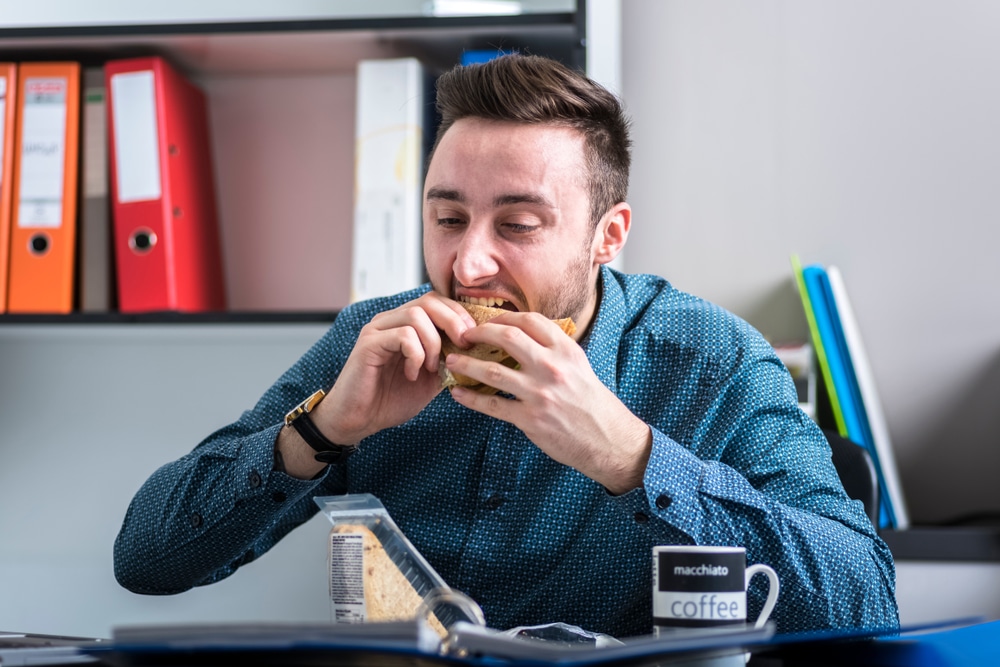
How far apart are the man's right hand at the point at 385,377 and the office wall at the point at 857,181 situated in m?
0.84

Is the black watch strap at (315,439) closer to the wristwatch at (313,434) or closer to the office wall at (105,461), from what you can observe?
the wristwatch at (313,434)

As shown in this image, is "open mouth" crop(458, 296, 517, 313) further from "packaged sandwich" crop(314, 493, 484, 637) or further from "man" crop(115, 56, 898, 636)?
"packaged sandwich" crop(314, 493, 484, 637)

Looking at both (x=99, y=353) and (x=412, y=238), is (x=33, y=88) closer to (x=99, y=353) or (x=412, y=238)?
(x=99, y=353)

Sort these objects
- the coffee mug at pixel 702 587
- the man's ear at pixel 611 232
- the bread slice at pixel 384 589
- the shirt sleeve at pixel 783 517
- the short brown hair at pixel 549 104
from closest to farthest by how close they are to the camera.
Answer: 1. the coffee mug at pixel 702 587
2. the bread slice at pixel 384 589
3. the shirt sleeve at pixel 783 517
4. the short brown hair at pixel 549 104
5. the man's ear at pixel 611 232

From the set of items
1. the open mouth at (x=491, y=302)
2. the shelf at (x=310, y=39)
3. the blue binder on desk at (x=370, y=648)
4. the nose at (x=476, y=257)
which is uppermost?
the shelf at (x=310, y=39)

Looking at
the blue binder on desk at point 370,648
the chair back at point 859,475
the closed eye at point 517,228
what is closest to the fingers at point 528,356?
the closed eye at point 517,228

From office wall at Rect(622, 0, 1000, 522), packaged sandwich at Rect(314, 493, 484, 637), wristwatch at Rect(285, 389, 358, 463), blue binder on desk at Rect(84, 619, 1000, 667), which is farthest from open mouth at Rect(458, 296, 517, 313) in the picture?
office wall at Rect(622, 0, 1000, 522)

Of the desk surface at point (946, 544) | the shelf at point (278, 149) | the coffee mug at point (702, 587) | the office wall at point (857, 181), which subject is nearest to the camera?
the coffee mug at point (702, 587)

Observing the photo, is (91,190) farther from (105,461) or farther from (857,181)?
(857,181)

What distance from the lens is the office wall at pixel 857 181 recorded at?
1.81 metres

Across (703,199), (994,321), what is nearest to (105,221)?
(703,199)

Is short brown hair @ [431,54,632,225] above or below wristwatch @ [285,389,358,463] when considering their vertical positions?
above

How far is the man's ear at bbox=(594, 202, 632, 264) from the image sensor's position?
139cm

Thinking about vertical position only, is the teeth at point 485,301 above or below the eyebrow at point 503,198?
below
